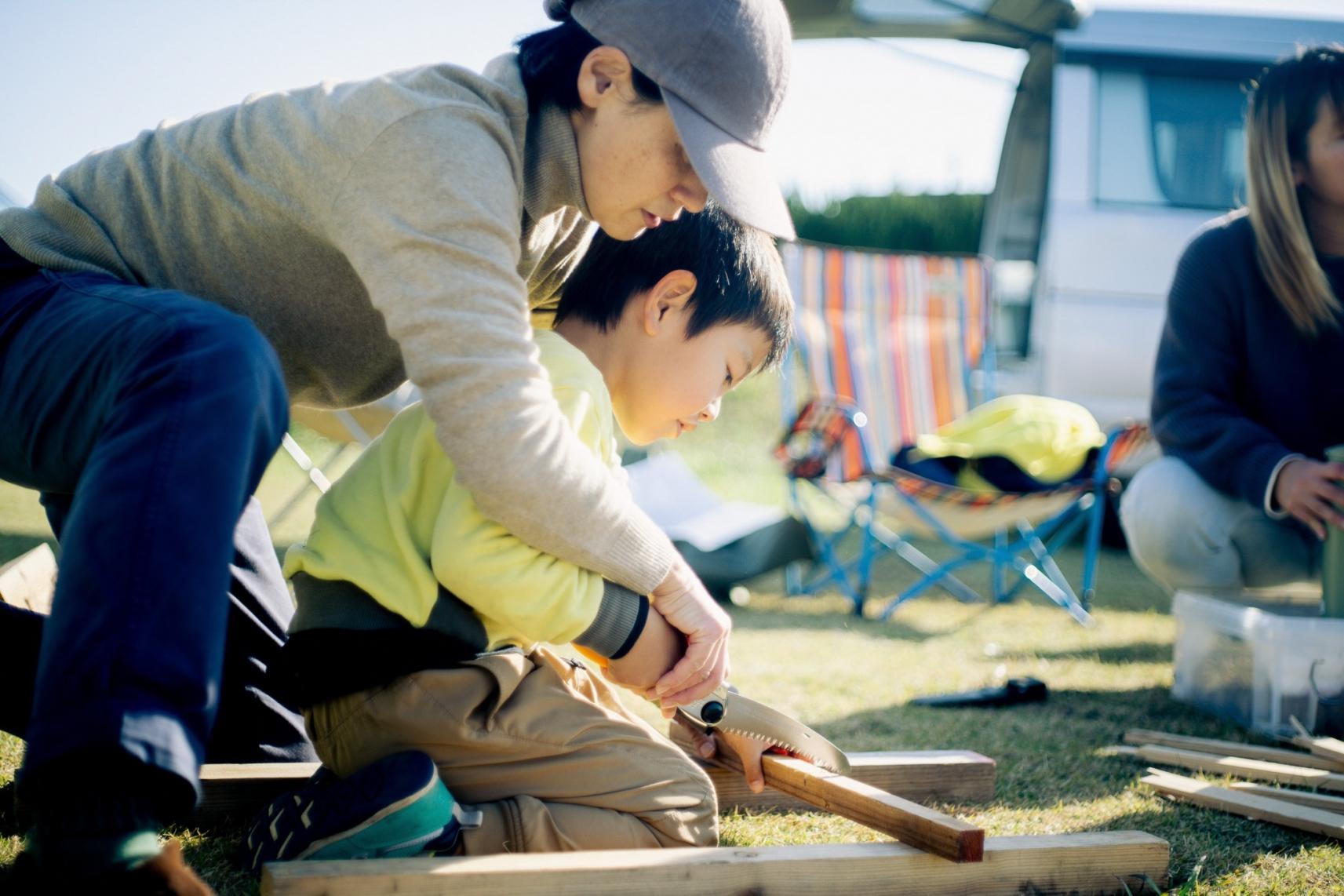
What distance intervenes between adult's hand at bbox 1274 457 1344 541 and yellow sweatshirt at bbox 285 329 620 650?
5.43 feet

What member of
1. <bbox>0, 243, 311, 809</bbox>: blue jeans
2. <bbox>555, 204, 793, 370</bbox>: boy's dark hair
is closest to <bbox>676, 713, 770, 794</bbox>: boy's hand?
<bbox>555, 204, 793, 370</bbox>: boy's dark hair

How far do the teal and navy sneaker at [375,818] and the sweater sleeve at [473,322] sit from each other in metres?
0.30

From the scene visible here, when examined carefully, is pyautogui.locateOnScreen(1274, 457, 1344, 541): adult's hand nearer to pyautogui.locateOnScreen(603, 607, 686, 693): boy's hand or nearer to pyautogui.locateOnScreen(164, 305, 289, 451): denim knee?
pyautogui.locateOnScreen(603, 607, 686, 693): boy's hand

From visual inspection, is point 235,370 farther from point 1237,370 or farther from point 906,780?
point 1237,370

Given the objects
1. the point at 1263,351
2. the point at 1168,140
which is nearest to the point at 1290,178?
the point at 1263,351

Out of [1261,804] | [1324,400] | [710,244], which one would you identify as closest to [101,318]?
[710,244]

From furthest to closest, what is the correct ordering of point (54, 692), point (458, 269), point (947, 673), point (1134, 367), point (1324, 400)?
point (1134, 367), point (947, 673), point (1324, 400), point (458, 269), point (54, 692)

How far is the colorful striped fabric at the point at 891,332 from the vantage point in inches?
193

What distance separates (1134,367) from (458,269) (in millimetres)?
4407

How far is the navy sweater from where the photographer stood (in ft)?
8.77

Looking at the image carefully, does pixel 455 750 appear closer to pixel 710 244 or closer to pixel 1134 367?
pixel 710 244

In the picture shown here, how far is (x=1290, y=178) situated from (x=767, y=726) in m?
1.99

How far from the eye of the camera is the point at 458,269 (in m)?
1.21

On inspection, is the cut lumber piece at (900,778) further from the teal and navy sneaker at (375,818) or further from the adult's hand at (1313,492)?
the adult's hand at (1313,492)
